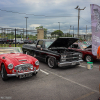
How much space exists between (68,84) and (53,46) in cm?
380

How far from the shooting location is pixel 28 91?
13.4 ft

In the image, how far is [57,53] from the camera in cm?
694

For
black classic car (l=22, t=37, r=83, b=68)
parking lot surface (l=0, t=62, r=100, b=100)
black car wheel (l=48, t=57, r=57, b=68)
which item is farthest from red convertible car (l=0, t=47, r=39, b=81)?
black car wheel (l=48, t=57, r=57, b=68)

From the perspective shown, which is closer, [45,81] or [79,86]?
[79,86]

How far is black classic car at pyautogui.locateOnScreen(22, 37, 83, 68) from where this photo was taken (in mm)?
6883

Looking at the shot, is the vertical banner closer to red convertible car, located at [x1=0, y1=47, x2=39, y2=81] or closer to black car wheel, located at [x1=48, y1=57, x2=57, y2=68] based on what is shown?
red convertible car, located at [x1=0, y1=47, x2=39, y2=81]

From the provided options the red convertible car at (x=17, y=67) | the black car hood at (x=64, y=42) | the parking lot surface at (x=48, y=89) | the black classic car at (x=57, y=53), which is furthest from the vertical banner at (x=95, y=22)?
the black car hood at (x=64, y=42)

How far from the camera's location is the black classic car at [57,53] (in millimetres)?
6883

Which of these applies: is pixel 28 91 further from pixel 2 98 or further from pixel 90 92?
pixel 90 92

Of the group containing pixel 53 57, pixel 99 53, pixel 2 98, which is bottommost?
pixel 2 98

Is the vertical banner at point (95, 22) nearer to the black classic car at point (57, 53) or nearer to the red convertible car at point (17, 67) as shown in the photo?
the red convertible car at point (17, 67)

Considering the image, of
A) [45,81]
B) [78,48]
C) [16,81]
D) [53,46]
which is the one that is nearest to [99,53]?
[45,81]

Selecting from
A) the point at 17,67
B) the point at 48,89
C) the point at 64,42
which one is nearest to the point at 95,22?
the point at 48,89

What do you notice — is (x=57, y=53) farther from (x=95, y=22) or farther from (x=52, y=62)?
(x=95, y=22)
